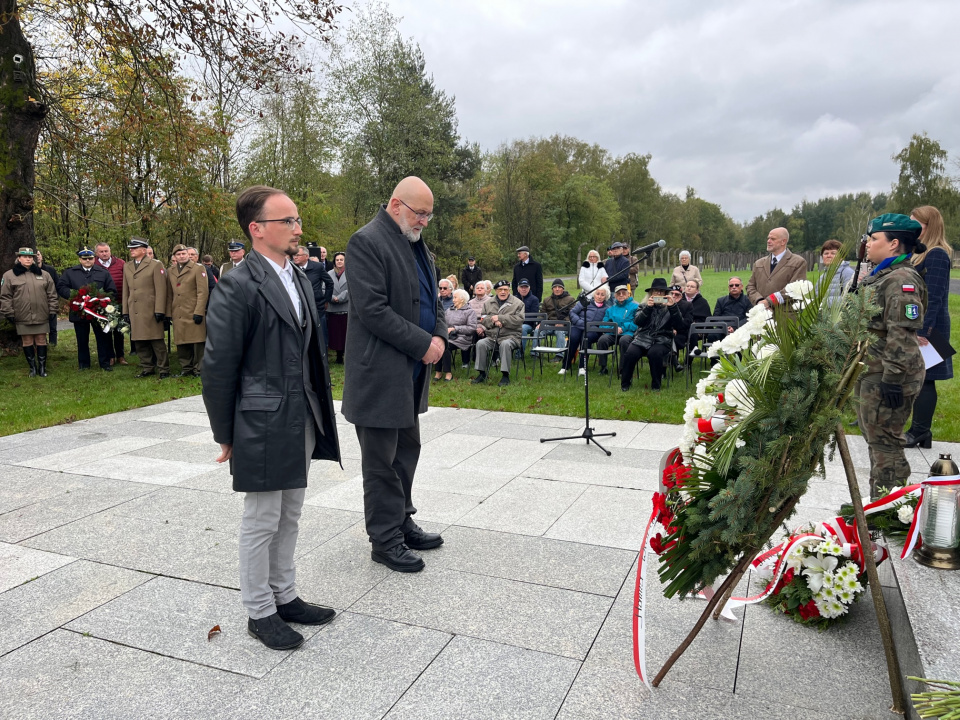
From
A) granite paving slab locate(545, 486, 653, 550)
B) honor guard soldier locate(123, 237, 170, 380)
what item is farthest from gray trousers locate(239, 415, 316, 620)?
honor guard soldier locate(123, 237, 170, 380)

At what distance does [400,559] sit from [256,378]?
1.47 metres

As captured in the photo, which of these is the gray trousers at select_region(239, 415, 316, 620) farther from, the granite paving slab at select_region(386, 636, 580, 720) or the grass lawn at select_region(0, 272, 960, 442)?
the grass lawn at select_region(0, 272, 960, 442)

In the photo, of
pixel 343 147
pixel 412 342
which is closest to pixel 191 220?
pixel 343 147

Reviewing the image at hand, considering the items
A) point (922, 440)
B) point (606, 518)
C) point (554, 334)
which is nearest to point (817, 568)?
point (606, 518)

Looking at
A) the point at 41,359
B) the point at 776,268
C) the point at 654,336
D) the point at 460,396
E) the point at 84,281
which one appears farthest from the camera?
the point at 84,281

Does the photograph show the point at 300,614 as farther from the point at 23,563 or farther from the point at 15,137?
the point at 15,137

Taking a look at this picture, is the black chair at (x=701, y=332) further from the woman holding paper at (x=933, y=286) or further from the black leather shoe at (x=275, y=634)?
the black leather shoe at (x=275, y=634)

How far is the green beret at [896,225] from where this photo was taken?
171 inches

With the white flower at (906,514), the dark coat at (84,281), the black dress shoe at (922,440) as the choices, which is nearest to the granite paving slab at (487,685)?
the white flower at (906,514)

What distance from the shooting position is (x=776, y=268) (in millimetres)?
8891

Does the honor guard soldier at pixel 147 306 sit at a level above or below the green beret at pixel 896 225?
below

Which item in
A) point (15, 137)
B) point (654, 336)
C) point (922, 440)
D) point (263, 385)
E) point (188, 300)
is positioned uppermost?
point (15, 137)

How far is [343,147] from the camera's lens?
32188 mm

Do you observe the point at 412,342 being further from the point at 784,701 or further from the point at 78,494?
the point at 78,494
